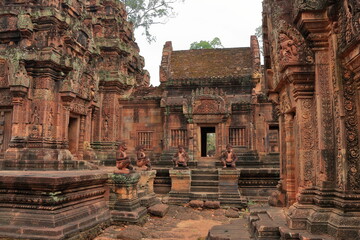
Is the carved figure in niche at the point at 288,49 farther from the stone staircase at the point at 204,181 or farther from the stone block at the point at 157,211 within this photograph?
the stone staircase at the point at 204,181

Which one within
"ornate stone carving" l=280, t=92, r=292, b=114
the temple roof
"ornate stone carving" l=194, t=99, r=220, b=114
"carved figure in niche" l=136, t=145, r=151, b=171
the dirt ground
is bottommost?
the dirt ground

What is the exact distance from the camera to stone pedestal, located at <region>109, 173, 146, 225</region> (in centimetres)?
773

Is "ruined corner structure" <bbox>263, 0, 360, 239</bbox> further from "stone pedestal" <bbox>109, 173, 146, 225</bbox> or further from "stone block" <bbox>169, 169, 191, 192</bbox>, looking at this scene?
"stone block" <bbox>169, 169, 191, 192</bbox>

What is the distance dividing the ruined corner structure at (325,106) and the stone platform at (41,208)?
13.5ft

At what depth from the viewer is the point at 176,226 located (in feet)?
26.8

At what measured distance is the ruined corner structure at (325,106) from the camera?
3711mm

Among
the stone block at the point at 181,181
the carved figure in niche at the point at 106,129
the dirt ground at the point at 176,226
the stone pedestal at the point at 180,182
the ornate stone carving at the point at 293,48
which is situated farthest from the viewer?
the carved figure in niche at the point at 106,129

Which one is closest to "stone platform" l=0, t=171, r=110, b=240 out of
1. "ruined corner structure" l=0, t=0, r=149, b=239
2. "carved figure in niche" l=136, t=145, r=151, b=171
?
"ruined corner structure" l=0, t=0, r=149, b=239

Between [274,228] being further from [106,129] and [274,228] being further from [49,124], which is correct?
[106,129]

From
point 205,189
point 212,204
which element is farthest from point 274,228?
point 205,189

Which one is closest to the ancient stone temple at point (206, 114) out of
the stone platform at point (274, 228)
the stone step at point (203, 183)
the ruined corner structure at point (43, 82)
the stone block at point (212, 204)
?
the stone step at point (203, 183)

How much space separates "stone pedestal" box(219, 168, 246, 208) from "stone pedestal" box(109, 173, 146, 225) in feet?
12.6

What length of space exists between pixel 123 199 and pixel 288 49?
221 inches

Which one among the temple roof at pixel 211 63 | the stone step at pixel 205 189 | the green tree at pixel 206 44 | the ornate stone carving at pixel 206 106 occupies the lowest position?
the stone step at pixel 205 189
